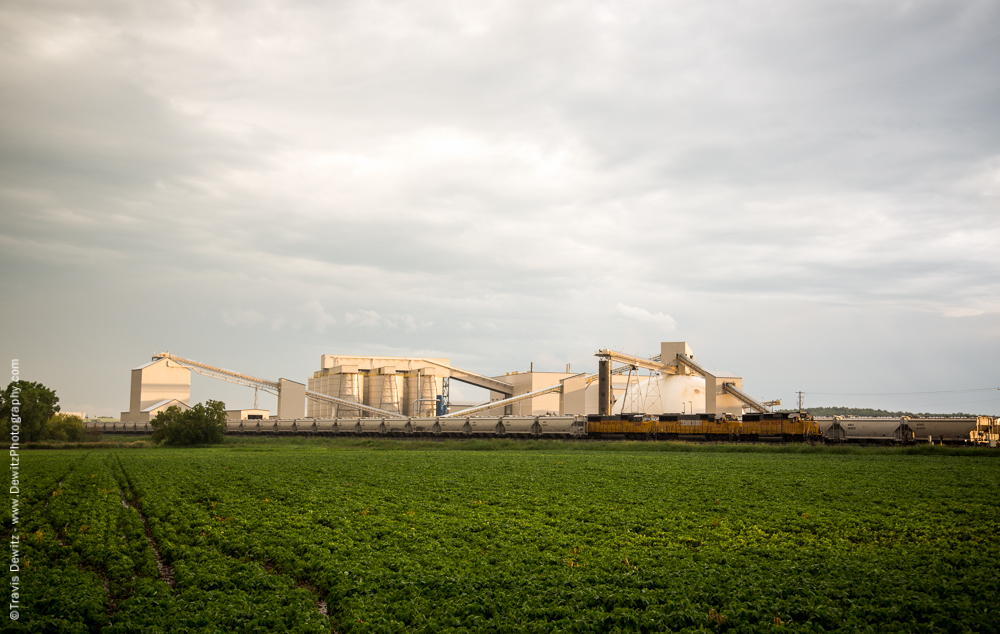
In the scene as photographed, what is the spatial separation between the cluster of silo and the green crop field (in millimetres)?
114987

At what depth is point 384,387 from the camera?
5792 inches

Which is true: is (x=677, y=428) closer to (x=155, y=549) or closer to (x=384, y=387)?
(x=155, y=549)

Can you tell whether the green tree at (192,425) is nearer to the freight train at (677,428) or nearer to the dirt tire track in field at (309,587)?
the freight train at (677,428)

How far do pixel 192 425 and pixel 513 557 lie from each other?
80494mm

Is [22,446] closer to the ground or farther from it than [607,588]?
closer to the ground

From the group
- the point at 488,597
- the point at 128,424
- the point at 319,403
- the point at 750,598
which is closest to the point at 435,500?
the point at 488,597

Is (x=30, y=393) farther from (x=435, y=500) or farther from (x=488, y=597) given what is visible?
(x=488, y=597)

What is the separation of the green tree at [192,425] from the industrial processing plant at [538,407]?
1910 cm

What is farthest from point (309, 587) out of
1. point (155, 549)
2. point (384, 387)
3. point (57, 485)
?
point (384, 387)

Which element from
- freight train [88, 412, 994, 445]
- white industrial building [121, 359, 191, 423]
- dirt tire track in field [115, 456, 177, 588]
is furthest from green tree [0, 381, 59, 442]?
dirt tire track in field [115, 456, 177, 588]

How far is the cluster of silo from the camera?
5768 inches

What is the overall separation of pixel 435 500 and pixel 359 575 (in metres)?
11.9

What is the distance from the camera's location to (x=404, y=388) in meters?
150

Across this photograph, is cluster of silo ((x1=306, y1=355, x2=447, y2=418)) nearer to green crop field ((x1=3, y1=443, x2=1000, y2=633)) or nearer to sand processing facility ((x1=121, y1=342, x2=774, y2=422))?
sand processing facility ((x1=121, y1=342, x2=774, y2=422))
